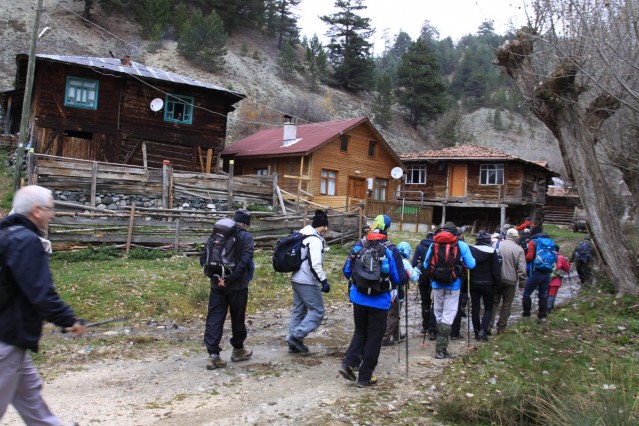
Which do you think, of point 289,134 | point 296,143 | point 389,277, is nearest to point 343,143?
point 296,143

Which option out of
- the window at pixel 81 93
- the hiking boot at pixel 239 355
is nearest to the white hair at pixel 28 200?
the hiking boot at pixel 239 355

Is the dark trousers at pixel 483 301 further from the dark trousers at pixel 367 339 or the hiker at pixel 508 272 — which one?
the dark trousers at pixel 367 339

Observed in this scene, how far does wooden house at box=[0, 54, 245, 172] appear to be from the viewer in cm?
2536

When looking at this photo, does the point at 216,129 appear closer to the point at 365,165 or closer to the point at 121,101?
the point at 121,101

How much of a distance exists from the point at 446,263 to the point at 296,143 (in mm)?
25795

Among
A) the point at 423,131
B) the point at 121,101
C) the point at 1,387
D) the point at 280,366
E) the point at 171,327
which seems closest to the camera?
the point at 1,387

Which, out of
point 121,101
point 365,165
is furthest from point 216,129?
point 365,165

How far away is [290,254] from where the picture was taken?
7.10 meters

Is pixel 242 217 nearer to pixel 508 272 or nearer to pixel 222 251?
pixel 222 251

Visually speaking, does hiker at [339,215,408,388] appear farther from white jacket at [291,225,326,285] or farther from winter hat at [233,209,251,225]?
winter hat at [233,209,251,225]

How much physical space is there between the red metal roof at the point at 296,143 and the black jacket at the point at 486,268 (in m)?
22.0

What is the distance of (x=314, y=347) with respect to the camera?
26.3ft

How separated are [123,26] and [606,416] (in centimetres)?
6494

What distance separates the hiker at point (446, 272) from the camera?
7406 mm
